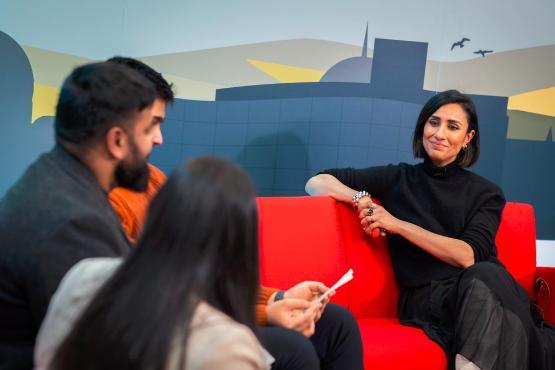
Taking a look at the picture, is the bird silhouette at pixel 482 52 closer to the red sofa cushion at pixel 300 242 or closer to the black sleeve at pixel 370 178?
the black sleeve at pixel 370 178

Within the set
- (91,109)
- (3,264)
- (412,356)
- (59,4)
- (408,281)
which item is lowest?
(412,356)

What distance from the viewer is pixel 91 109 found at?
126 cm

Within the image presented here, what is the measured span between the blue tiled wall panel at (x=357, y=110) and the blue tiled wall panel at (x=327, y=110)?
0.03 meters

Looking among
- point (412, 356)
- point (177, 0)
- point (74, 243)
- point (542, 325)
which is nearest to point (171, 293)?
point (74, 243)

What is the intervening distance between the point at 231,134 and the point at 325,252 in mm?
A: 906

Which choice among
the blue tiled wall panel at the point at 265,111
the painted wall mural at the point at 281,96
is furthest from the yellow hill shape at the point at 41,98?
the blue tiled wall panel at the point at 265,111

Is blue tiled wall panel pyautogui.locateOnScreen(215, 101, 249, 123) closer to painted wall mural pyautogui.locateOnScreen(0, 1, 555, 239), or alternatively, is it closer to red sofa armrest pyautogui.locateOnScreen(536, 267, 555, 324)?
painted wall mural pyautogui.locateOnScreen(0, 1, 555, 239)

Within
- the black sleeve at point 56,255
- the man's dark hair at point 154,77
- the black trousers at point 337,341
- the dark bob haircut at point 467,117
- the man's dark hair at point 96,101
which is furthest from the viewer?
the dark bob haircut at point 467,117

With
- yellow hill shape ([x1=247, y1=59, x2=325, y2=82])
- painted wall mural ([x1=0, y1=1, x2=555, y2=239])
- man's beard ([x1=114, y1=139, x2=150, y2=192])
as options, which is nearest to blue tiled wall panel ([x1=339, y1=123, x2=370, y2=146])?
painted wall mural ([x1=0, y1=1, x2=555, y2=239])

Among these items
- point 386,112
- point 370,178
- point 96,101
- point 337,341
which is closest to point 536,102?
point 386,112

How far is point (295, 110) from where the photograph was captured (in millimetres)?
3127

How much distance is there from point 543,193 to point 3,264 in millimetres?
3263

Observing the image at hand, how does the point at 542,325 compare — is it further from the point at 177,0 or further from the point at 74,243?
the point at 177,0

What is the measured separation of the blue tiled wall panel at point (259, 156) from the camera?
309 cm
